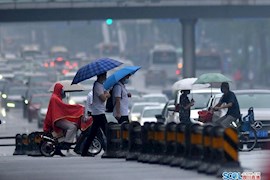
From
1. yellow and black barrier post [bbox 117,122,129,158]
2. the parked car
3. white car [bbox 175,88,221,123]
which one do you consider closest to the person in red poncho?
yellow and black barrier post [bbox 117,122,129,158]

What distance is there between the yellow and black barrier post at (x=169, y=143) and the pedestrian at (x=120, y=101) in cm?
437

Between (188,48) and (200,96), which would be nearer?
(200,96)

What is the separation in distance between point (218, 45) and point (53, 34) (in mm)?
42627

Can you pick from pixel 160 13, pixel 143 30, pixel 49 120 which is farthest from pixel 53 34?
pixel 49 120

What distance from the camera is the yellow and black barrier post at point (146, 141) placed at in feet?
78.5

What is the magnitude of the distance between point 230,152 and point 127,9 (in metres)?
50.5

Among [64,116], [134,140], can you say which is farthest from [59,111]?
[134,140]

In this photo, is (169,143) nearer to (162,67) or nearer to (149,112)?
(149,112)

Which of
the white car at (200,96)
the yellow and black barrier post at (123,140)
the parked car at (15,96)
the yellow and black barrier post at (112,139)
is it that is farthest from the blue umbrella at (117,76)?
the parked car at (15,96)

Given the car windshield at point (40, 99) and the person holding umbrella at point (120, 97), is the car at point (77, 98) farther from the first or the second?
the person holding umbrella at point (120, 97)

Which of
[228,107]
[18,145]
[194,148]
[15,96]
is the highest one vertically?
[228,107]

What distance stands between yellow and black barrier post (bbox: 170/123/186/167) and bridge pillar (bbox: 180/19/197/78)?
51.2 m

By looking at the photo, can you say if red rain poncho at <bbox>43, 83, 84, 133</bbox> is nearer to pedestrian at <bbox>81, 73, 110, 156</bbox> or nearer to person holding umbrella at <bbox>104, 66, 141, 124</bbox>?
person holding umbrella at <bbox>104, 66, 141, 124</bbox>

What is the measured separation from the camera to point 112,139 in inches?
1038
